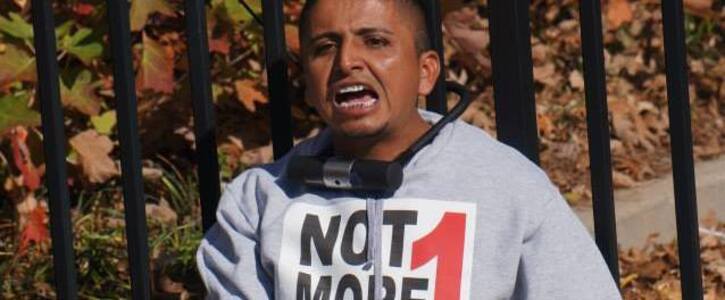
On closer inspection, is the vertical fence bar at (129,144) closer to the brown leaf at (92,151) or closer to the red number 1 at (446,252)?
the red number 1 at (446,252)

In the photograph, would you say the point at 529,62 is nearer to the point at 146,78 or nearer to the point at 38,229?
the point at 146,78

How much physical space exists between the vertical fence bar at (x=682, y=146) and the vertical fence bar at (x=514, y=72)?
0.81 ft

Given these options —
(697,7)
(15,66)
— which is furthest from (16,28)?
(697,7)

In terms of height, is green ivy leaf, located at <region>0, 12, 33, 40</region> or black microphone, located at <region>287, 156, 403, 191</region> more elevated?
green ivy leaf, located at <region>0, 12, 33, 40</region>

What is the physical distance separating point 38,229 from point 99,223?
0.26 meters

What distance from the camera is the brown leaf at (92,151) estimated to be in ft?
14.0

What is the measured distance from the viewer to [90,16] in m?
4.22

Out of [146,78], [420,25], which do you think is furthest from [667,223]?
[420,25]

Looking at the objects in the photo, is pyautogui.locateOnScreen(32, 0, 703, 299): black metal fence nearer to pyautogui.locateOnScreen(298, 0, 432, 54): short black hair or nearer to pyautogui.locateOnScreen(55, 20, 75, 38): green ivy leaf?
pyautogui.locateOnScreen(298, 0, 432, 54): short black hair

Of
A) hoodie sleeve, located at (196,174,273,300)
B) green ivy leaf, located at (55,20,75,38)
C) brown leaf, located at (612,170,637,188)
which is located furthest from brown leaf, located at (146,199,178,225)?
hoodie sleeve, located at (196,174,273,300)

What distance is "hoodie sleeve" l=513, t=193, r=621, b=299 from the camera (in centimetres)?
284

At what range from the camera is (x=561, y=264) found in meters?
2.84

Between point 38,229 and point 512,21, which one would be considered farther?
point 38,229

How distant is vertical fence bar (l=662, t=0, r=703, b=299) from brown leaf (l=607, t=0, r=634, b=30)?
2.44 meters
